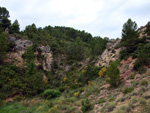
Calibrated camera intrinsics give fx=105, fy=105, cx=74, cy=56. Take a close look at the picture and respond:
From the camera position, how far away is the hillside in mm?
10391

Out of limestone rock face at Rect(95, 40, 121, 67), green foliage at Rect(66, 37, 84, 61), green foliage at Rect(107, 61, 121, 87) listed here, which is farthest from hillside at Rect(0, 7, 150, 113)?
green foliage at Rect(66, 37, 84, 61)

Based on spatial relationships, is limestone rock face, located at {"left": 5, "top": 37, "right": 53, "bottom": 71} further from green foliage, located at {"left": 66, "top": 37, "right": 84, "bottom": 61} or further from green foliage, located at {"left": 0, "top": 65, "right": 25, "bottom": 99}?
green foliage, located at {"left": 66, "top": 37, "right": 84, "bottom": 61}

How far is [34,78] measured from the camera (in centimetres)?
2028

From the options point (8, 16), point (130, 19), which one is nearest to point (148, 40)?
point (130, 19)

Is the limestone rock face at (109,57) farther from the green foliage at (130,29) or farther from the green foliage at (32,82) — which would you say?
the green foliage at (32,82)

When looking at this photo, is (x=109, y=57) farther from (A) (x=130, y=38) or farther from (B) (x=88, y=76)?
(B) (x=88, y=76)

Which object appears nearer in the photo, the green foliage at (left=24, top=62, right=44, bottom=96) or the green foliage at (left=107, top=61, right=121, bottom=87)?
the green foliage at (left=107, top=61, right=121, bottom=87)

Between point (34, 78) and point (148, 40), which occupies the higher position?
point (148, 40)

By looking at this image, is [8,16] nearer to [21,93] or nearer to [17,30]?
[17,30]

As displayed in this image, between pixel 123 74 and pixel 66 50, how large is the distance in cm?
2920

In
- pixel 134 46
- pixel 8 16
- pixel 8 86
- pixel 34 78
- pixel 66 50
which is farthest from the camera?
pixel 66 50

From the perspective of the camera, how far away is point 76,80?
25.0m

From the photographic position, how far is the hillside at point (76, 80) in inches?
409

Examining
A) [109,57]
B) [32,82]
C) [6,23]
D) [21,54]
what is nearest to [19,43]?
[21,54]
